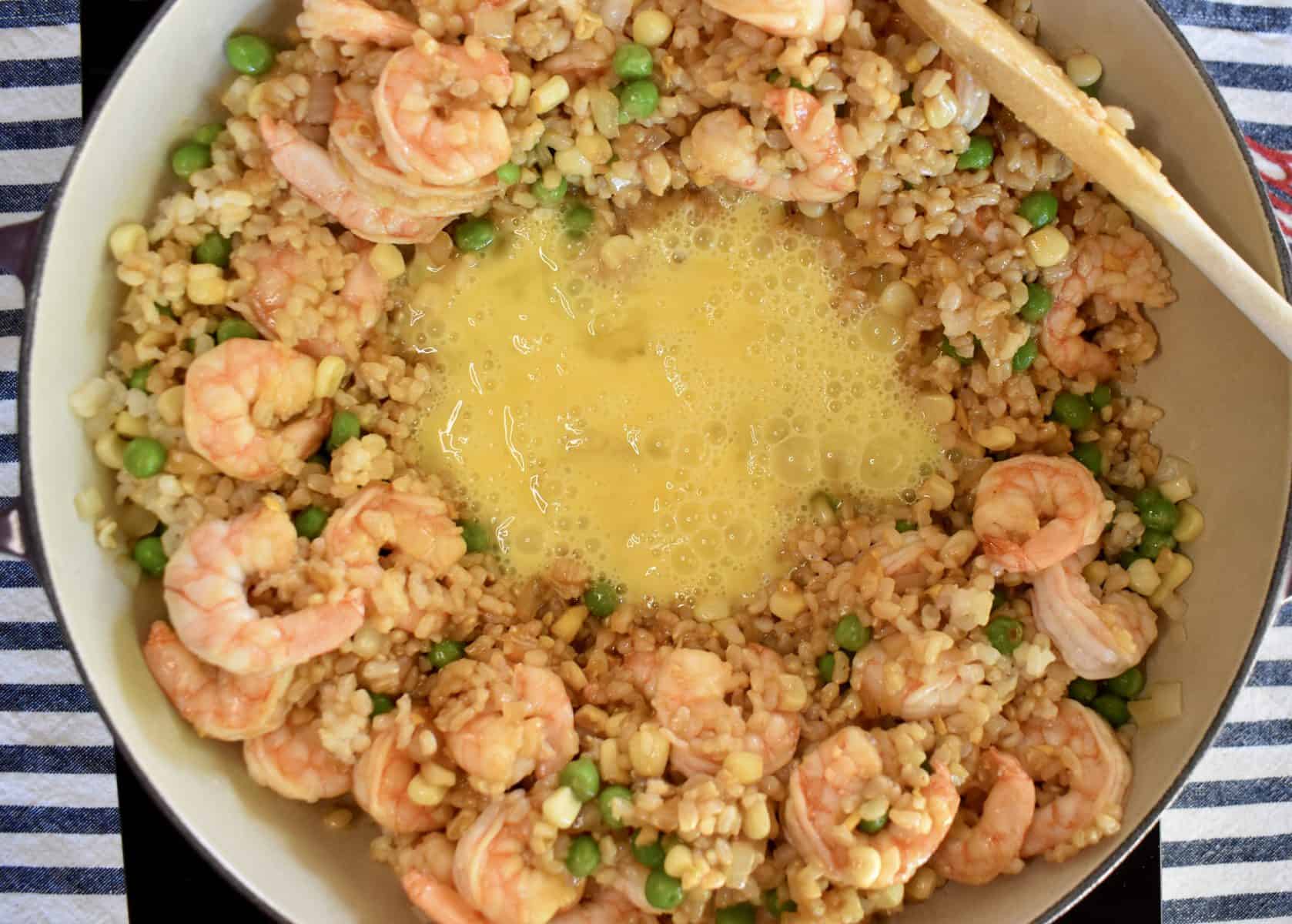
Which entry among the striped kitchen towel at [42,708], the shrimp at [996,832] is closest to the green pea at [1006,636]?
the shrimp at [996,832]

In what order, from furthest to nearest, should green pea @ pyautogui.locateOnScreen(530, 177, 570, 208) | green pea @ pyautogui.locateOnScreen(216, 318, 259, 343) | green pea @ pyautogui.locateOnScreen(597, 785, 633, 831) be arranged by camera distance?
1. green pea @ pyautogui.locateOnScreen(530, 177, 570, 208)
2. green pea @ pyautogui.locateOnScreen(216, 318, 259, 343)
3. green pea @ pyautogui.locateOnScreen(597, 785, 633, 831)

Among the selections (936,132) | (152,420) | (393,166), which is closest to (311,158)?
(393,166)

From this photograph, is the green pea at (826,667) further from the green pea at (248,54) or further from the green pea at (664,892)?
the green pea at (248,54)

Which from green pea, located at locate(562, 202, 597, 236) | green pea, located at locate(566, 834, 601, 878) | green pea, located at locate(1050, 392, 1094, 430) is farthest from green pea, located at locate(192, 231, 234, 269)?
green pea, located at locate(1050, 392, 1094, 430)

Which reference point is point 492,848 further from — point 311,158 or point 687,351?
point 311,158

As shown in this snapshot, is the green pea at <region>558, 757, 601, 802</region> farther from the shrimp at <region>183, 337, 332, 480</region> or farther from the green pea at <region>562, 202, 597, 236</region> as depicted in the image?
the green pea at <region>562, 202, 597, 236</region>

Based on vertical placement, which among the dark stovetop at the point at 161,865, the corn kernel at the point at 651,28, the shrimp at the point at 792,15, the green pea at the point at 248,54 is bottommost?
the dark stovetop at the point at 161,865

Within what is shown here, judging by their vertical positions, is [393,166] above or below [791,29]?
below
